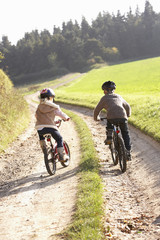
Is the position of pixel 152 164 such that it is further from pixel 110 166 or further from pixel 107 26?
pixel 107 26

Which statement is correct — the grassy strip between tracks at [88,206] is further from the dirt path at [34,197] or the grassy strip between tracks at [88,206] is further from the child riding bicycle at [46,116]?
the child riding bicycle at [46,116]

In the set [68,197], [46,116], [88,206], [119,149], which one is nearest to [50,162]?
[46,116]

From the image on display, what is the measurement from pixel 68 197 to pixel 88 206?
0.92 meters

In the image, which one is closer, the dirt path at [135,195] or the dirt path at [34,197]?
the dirt path at [135,195]

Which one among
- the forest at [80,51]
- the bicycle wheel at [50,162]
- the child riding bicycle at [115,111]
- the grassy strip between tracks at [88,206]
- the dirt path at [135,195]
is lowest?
the dirt path at [135,195]

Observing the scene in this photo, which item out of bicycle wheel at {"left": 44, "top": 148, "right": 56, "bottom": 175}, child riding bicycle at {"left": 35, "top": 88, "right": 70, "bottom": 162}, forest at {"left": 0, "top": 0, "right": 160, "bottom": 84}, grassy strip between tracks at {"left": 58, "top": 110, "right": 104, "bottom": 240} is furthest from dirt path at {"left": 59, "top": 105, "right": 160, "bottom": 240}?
forest at {"left": 0, "top": 0, "right": 160, "bottom": 84}

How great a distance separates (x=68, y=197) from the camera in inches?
248

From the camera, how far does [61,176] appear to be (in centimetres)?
802

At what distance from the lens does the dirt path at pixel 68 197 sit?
4.85 metres

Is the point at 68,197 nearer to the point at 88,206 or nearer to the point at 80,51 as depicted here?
the point at 88,206

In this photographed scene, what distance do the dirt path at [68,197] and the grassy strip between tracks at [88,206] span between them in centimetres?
19

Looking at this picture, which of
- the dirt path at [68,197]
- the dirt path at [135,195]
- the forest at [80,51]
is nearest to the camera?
the dirt path at [135,195]

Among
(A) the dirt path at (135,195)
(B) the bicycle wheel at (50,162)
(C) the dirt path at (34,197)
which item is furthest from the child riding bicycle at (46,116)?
(A) the dirt path at (135,195)

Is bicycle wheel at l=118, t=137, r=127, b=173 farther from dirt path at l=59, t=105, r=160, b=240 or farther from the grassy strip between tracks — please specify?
the grassy strip between tracks
